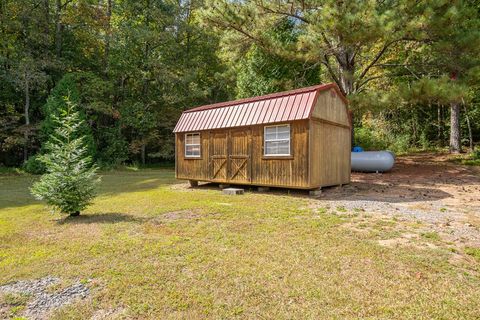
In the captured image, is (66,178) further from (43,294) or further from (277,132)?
(277,132)

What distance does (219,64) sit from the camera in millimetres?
22094

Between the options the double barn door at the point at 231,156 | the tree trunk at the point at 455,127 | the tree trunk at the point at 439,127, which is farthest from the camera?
the tree trunk at the point at 439,127

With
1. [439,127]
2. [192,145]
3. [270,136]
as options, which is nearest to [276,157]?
[270,136]

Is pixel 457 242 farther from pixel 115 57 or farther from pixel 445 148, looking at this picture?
pixel 115 57

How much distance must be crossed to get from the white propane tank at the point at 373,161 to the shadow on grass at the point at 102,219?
31.1 ft

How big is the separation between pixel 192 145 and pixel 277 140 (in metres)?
3.66

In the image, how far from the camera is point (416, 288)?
2812 mm

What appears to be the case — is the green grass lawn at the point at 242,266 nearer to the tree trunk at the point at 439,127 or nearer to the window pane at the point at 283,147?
the window pane at the point at 283,147

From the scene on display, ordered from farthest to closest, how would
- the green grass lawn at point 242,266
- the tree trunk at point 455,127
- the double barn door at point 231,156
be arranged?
the tree trunk at point 455,127 → the double barn door at point 231,156 → the green grass lawn at point 242,266

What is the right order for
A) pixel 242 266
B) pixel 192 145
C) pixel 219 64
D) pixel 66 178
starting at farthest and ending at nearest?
pixel 219 64 → pixel 192 145 → pixel 66 178 → pixel 242 266

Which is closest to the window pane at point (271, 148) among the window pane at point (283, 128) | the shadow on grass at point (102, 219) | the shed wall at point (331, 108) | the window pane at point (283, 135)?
the window pane at point (283, 135)

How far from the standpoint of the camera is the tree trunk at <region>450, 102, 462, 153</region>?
1423 centimetres

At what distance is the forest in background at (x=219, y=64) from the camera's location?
10039 millimetres

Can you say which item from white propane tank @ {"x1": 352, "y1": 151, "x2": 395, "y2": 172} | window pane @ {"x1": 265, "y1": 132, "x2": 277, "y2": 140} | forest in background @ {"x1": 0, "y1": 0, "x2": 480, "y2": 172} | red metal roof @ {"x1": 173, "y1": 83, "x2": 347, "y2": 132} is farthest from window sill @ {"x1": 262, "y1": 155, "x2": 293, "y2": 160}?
white propane tank @ {"x1": 352, "y1": 151, "x2": 395, "y2": 172}
